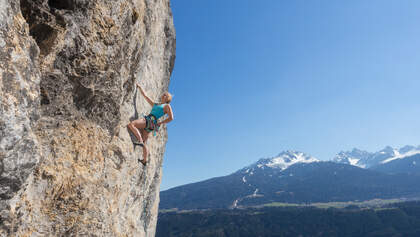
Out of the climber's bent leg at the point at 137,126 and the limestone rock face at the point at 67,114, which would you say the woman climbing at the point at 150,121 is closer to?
the climber's bent leg at the point at 137,126

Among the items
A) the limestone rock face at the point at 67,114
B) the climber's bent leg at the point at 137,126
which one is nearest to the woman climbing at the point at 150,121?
the climber's bent leg at the point at 137,126

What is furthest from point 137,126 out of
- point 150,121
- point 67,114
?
point 67,114

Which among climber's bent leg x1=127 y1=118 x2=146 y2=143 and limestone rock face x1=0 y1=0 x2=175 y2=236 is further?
climber's bent leg x1=127 y1=118 x2=146 y2=143

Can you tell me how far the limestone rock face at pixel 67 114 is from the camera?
197 inches

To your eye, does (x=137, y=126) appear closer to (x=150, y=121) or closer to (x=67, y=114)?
(x=150, y=121)

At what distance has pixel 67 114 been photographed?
24.1 feet

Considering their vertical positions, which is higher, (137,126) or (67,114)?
(137,126)

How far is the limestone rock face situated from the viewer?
501 centimetres

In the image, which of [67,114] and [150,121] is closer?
[67,114]

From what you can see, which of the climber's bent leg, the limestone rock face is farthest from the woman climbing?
the limestone rock face

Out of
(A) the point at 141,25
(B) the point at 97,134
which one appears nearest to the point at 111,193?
(B) the point at 97,134

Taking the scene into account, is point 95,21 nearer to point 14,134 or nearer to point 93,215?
point 14,134

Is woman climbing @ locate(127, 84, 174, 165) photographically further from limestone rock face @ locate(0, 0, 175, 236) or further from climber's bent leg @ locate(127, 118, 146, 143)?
limestone rock face @ locate(0, 0, 175, 236)

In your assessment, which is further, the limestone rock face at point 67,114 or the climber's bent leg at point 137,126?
the climber's bent leg at point 137,126
